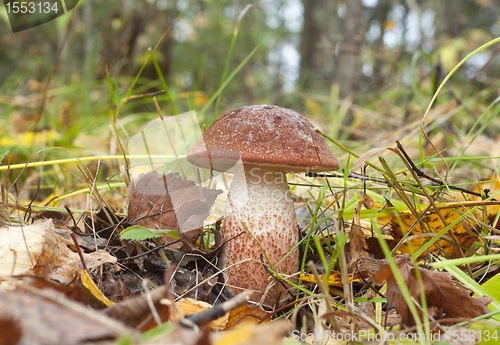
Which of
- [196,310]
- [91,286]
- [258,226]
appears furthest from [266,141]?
[91,286]

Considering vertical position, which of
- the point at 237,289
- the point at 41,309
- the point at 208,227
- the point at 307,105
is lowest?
the point at 237,289

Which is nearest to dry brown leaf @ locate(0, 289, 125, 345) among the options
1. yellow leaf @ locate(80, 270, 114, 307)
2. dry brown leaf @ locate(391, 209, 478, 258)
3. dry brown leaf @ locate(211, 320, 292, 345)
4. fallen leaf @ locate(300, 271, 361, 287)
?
dry brown leaf @ locate(211, 320, 292, 345)

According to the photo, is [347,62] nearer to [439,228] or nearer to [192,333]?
[439,228]

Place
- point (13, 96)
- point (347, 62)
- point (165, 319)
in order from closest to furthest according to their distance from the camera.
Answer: point (165, 319) → point (13, 96) → point (347, 62)

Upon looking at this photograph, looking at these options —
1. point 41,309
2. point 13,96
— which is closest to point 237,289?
point 41,309

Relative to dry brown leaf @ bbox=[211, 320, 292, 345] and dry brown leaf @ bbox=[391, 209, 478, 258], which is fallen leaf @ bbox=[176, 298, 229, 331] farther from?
dry brown leaf @ bbox=[391, 209, 478, 258]

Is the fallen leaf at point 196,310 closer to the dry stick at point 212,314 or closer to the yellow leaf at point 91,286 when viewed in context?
the yellow leaf at point 91,286
